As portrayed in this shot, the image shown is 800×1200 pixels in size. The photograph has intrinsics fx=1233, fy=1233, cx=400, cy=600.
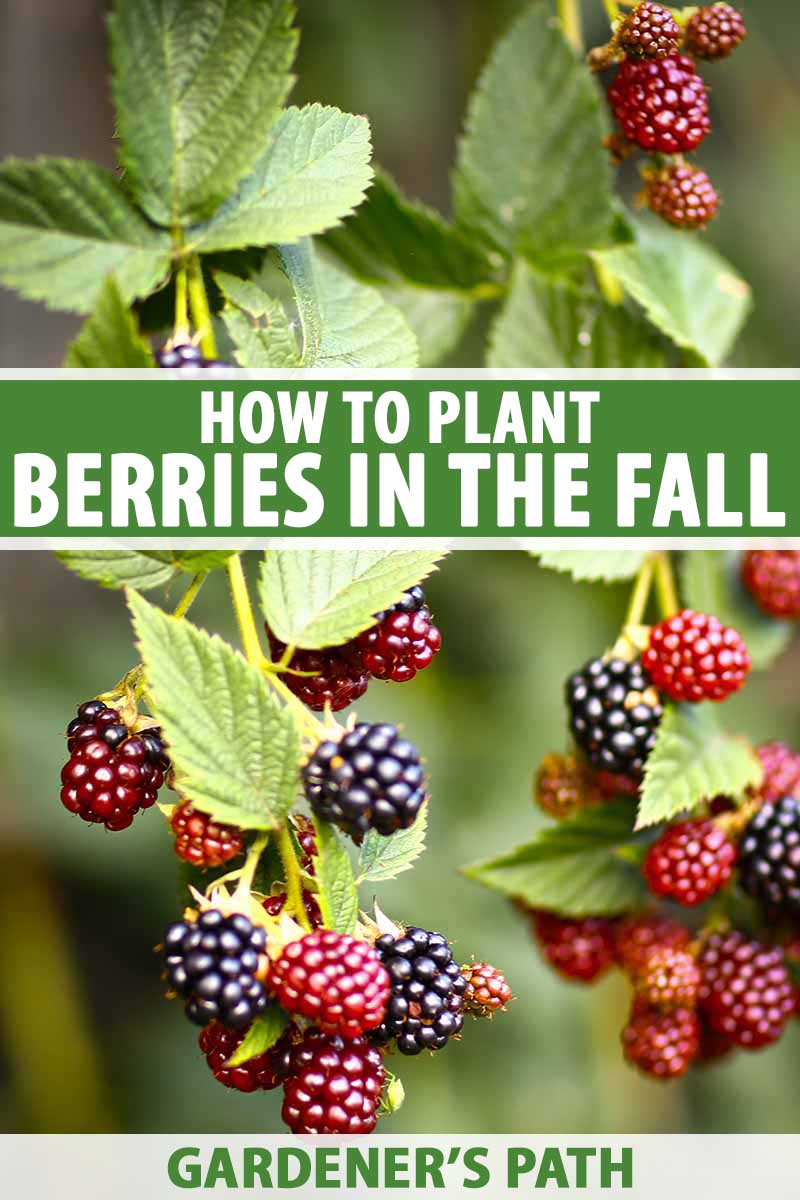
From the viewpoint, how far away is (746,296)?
116 centimetres

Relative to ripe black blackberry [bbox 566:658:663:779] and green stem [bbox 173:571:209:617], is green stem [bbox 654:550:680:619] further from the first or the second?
green stem [bbox 173:571:209:617]

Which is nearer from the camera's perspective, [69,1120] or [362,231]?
[362,231]

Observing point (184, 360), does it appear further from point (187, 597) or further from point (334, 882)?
point (334, 882)

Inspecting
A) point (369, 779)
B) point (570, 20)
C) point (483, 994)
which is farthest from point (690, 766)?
point (570, 20)

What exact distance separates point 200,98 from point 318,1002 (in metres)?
0.51

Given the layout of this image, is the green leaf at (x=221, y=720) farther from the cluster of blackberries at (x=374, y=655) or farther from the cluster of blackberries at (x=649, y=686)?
the cluster of blackberries at (x=649, y=686)

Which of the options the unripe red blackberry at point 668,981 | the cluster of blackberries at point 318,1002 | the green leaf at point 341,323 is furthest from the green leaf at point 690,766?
the green leaf at point 341,323

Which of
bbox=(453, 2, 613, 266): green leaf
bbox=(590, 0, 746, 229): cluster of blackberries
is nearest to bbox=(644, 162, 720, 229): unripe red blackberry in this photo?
bbox=(590, 0, 746, 229): cluster of blackberries

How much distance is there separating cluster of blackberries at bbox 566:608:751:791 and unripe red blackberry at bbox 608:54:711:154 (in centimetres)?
35
